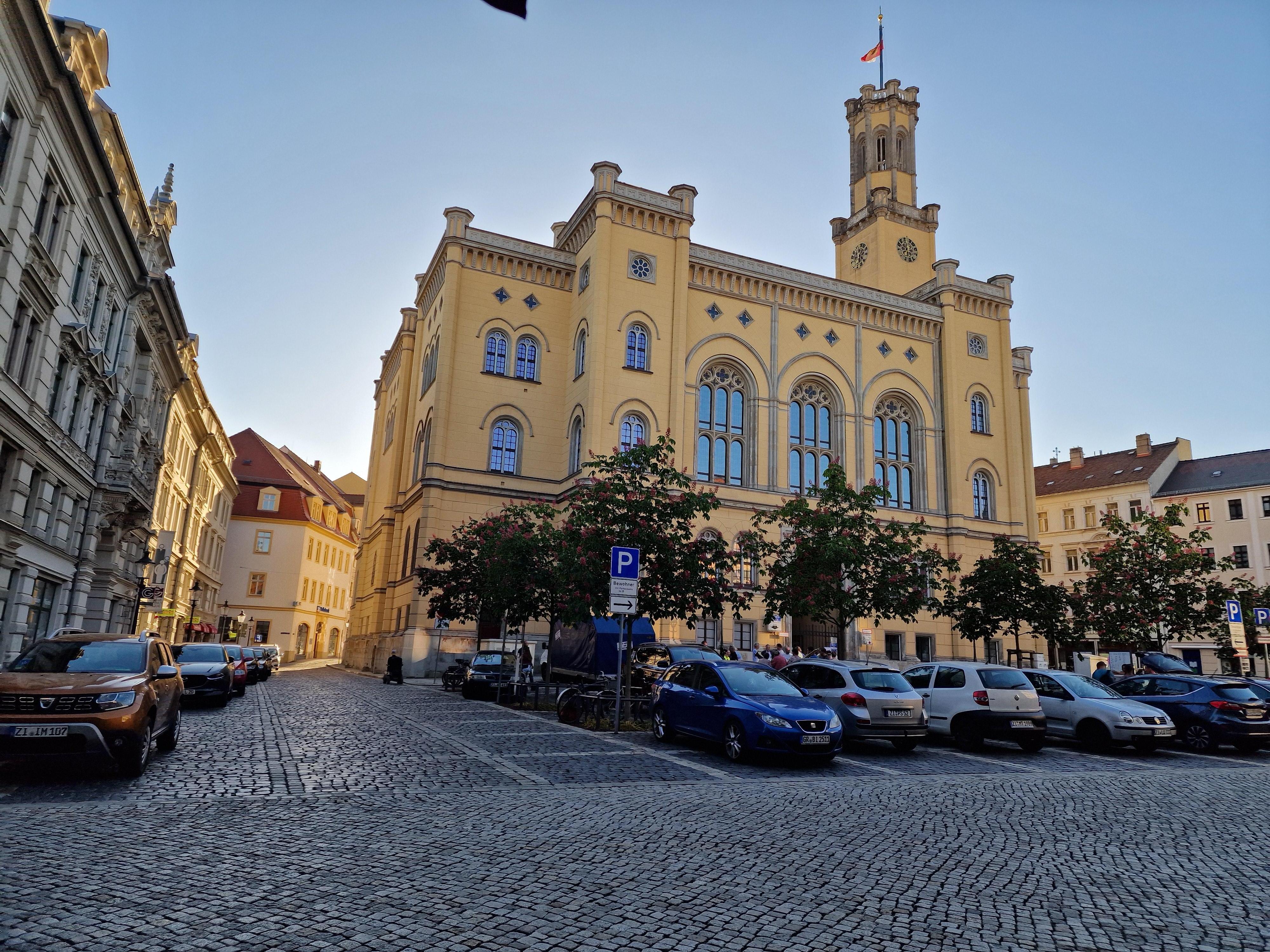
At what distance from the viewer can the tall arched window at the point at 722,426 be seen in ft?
142

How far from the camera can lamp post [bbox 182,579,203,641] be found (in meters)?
48.2

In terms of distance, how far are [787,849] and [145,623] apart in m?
38.4

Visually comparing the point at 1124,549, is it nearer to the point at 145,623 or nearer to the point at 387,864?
the point at 387,864

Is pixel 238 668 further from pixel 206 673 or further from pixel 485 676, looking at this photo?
pixel 485 676

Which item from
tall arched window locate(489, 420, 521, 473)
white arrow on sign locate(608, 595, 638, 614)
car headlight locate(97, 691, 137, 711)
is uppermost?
tall arched window locate(489, 420, 521, 473)

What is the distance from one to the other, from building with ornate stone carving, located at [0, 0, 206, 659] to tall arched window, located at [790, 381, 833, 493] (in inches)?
1150

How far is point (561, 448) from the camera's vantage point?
42.8 metres

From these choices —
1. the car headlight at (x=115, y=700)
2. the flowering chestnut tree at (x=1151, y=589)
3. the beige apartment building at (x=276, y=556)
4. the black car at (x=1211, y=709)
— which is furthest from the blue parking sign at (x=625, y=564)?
the beige apartment building at (x=276, y=556)

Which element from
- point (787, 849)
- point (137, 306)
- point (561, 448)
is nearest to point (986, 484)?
point (561, 448)

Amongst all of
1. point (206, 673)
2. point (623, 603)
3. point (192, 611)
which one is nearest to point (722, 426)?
point (623, 603)

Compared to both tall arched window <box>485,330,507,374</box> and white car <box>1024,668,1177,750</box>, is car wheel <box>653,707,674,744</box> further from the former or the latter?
tall arched window <box>485,330,507,374</box>

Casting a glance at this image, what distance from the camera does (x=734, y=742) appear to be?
1298cm

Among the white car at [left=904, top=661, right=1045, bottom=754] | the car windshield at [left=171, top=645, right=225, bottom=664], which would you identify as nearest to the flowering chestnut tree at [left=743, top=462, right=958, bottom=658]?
the white car at [left=904, top=661, right=1045, bottom=754]

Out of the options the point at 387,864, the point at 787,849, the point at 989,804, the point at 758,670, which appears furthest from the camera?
the point at 758,670
